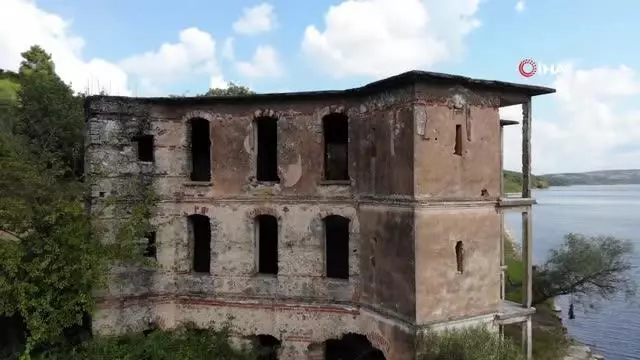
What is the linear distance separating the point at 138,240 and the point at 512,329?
13412 mm

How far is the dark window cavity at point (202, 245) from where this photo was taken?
1645cm

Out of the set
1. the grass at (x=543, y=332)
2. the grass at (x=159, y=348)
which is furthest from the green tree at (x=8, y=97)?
the grass at (x=543, y=332)

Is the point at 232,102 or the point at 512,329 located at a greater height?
the point at 232,102

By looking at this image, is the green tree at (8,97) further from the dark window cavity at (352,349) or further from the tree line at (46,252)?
the dark window cavity at (352,349)

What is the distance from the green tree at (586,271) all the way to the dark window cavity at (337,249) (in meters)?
11.1

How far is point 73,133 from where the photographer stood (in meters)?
28.2

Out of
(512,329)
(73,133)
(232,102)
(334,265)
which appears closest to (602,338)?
(512,329)

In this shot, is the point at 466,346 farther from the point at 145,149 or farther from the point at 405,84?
the point at 145,149

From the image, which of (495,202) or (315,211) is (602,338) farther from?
(315,211)

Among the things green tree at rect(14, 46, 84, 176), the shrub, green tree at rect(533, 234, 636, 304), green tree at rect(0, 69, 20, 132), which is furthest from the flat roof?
green tree at rect(0, 69, 20, 132)

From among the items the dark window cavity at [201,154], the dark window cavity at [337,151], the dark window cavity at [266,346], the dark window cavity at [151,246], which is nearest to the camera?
the dark window cavity at [266,346]

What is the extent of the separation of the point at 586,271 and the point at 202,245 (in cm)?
1667

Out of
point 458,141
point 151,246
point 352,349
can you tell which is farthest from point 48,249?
point 458,141

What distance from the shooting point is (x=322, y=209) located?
48.3 ft
